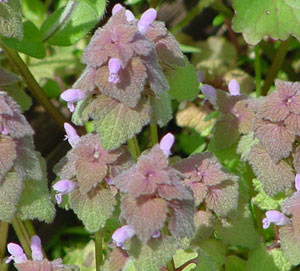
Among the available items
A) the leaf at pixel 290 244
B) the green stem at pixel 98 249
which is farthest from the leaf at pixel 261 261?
the green stem at pixel 98 249

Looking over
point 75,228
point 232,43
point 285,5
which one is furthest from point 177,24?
point 75,228

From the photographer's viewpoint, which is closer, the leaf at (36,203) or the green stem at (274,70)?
the leaf at (36,203)

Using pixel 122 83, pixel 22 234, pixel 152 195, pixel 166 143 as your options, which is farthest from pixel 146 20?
pixel 22 234

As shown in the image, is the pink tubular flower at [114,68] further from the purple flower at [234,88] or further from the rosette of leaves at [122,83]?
the purple flower at [234,88]

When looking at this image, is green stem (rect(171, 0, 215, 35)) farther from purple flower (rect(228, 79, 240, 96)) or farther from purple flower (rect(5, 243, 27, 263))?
purple flower (rect(5, 243, 27, 263))

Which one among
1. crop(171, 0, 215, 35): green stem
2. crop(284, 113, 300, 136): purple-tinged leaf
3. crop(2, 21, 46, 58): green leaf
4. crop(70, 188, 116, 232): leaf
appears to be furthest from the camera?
crop(171, 0, 215, 35): green stem

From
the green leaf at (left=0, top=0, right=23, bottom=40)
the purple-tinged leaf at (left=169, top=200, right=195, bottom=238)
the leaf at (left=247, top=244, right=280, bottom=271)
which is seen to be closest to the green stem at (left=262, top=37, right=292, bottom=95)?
the leaf at (left=247, top=244, right=280, bottom=271)

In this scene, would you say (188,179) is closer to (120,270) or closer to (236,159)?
(120,270)
